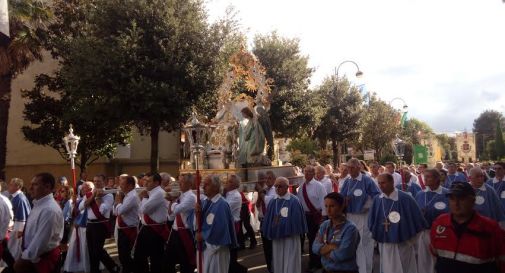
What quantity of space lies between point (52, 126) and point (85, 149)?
1678 millimetres

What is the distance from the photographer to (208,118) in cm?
2100

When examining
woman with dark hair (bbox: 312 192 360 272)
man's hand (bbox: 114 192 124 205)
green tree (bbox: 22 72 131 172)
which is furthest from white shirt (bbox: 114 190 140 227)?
green tree (bbox: 22 72 131 172)

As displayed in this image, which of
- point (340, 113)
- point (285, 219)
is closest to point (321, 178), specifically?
point (285, 219)

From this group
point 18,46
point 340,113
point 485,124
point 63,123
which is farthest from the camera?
point 485,124

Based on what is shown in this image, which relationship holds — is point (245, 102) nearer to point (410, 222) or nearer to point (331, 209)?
point (410, 222)

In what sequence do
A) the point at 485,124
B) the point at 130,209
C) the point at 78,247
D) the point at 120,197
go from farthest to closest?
the point at 485,124 < the point at 78,247 < the point at 120,197 < the point at 130,209

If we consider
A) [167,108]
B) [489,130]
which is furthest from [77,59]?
[489,130]

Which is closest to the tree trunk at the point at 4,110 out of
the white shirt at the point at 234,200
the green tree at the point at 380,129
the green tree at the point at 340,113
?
the white shirt at the point at 234,200

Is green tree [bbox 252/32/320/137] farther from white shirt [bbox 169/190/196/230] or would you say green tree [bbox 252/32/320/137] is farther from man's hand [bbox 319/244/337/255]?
man's hand [bbox 319/244/337/255]

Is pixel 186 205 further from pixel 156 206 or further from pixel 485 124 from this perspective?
pixel 485 124

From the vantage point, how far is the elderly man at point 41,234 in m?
5.66

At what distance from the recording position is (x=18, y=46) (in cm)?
1942

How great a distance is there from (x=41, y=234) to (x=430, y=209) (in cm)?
558

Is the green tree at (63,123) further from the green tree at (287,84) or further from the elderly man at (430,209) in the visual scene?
the elderly man at (430,209)
